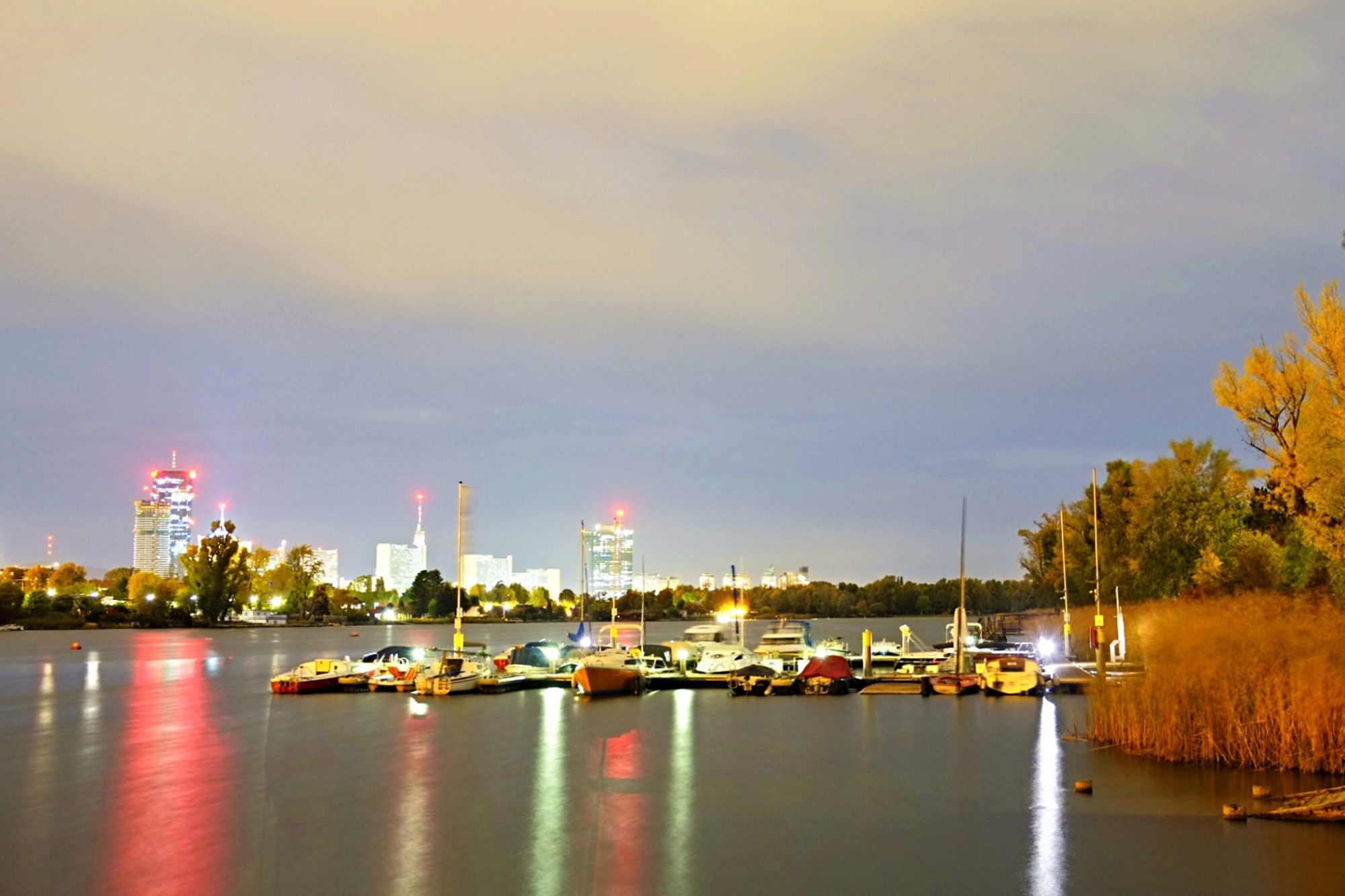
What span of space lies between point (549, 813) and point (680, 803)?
10.7 ft

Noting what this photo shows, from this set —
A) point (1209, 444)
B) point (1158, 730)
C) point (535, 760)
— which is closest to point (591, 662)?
point (535, 760)

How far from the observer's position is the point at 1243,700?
28.2 m

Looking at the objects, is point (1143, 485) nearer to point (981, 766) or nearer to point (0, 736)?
point (981, 766)

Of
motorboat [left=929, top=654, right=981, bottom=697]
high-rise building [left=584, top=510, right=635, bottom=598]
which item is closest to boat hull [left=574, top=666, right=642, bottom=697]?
motorboat [left=929, top=654, right=981, bottom=697]

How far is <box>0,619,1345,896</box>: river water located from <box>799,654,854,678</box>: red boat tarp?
23.9 feet

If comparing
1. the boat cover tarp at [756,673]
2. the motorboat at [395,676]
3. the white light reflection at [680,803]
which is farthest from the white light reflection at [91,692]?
the boat cover tarp at [756,673]

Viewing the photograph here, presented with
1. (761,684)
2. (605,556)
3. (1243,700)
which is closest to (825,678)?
(761,684)

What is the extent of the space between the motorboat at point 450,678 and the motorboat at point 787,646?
17.3m

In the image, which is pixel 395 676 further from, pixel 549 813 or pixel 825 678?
pixel 549 813

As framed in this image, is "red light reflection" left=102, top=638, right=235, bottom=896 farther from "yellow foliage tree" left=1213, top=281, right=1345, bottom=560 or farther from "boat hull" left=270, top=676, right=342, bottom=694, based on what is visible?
"yellow foliage tree" left=1213, top=281, right=1345, bottom=560

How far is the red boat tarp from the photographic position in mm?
59438

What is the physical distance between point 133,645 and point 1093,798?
146 meters

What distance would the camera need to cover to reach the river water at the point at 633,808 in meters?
21.2

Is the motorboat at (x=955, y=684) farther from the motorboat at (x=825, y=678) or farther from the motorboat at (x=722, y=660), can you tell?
the motorboat at (x=722, y=660)
